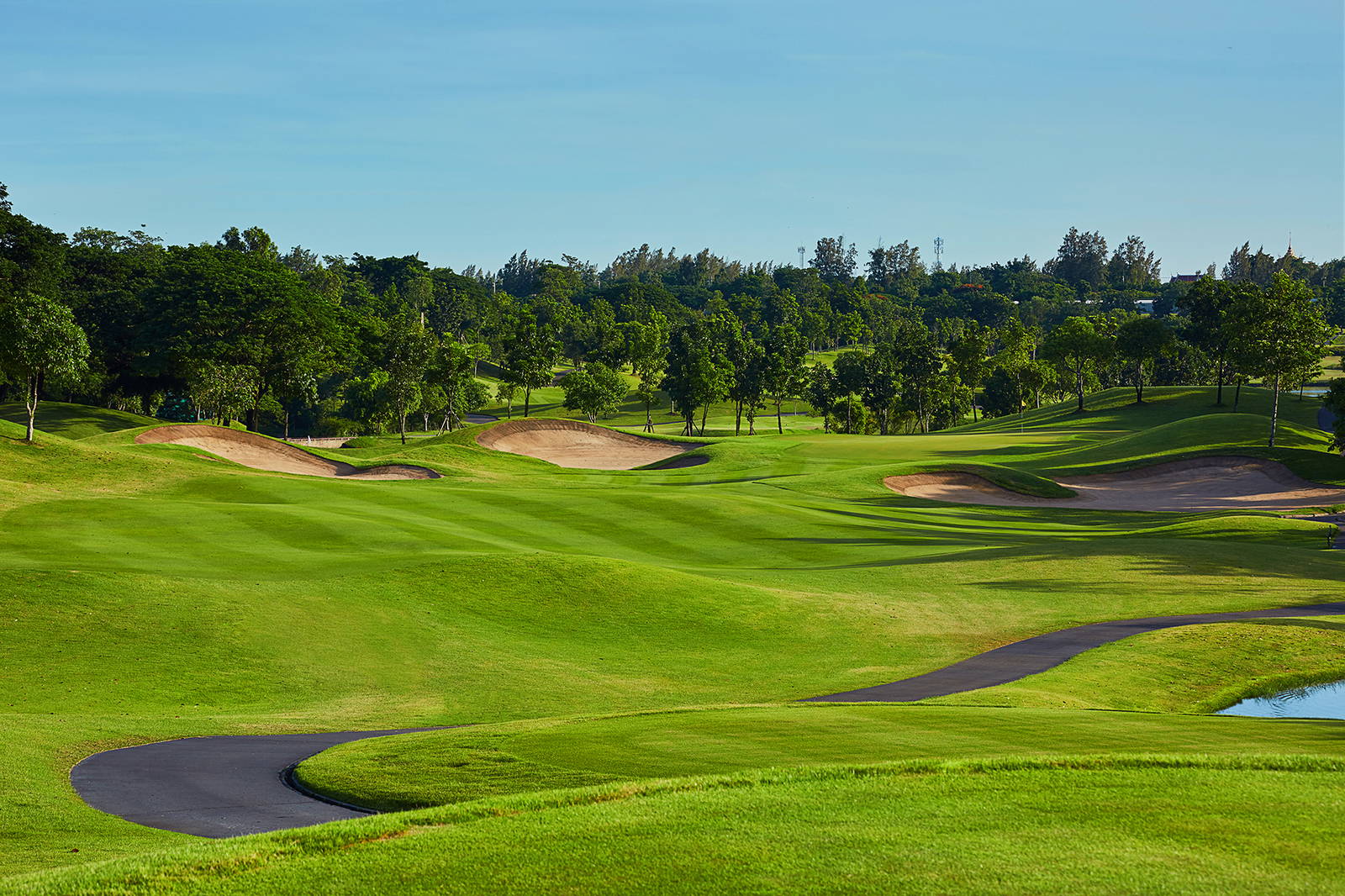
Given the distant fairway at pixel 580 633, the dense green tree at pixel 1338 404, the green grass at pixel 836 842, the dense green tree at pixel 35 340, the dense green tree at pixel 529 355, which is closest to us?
the green grass at pixel 836 842

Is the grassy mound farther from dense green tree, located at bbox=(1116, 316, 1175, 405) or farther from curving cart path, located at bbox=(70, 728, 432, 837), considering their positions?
curving cart path, located at bbox=(70, 728, 432, 837)

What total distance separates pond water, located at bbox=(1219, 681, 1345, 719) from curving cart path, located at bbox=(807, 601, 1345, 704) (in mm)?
3882

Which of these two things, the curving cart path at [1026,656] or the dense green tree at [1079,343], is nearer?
the curving cart path at [1026,656]

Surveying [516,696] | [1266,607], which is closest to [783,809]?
[516,696]

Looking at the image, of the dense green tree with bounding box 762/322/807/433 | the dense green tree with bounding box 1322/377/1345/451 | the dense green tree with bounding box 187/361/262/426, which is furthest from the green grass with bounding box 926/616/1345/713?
the dense green tree with bounding box 762/322/807/433

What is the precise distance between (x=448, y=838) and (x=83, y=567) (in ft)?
69.8

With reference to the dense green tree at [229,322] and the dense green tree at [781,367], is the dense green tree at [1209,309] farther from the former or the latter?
the dense green tree at [229,322]

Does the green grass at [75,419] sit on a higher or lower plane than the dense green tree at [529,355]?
lower

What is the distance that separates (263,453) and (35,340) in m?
17.4

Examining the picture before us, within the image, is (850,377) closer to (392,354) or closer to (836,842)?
(392,354)

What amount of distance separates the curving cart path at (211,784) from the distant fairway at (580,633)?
1.74ft

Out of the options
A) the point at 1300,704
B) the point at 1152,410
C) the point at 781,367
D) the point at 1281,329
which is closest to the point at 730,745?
the point at 1300,704

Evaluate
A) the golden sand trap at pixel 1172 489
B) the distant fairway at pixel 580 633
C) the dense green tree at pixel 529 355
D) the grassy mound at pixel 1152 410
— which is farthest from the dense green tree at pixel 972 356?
the distant fairway at pixel 580 633

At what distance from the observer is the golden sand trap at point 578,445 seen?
81.4 metres
